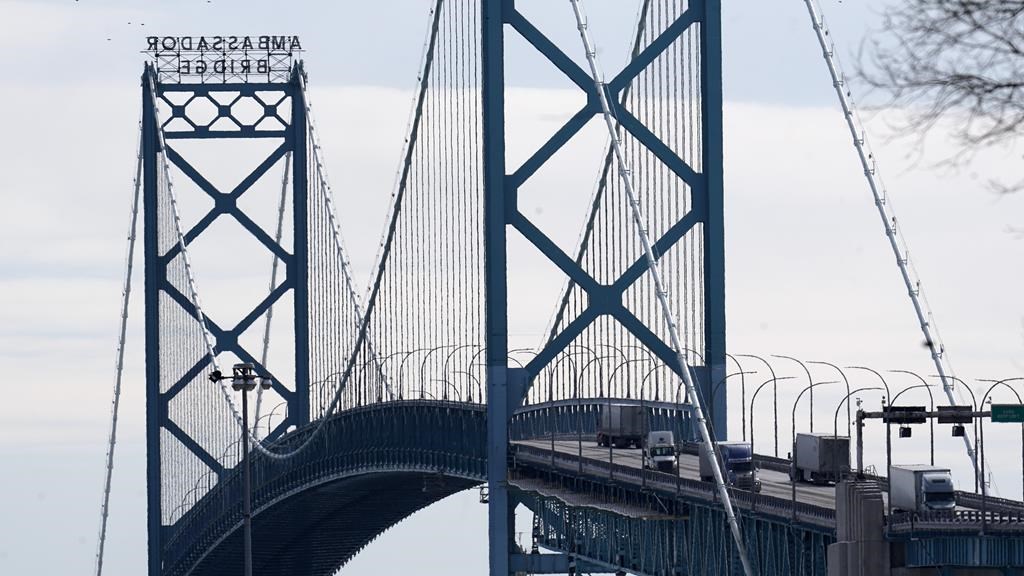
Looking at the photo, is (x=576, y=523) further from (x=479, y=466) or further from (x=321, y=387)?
(x=321, y=387)

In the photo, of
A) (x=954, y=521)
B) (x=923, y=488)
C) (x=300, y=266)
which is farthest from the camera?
(x=300, y=266)

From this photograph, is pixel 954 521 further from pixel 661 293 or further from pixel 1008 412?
pixel 661 293

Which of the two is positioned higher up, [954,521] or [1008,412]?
[1008,412]

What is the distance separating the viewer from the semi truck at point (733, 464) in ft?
163

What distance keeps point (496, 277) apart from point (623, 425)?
4.76 m

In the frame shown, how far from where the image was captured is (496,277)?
64.0 m

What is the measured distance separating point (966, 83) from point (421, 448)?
53.4 metres

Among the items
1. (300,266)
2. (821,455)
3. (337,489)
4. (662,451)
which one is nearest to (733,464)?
(821,455)

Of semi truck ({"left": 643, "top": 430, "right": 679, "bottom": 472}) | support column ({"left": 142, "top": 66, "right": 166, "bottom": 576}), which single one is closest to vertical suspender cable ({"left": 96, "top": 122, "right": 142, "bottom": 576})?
support column ({"left": 142, "top": 66, "right": 166, "bottom": 576})

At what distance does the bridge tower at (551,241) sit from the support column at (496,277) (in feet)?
0.08

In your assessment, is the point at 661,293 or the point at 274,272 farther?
the point at 274,272

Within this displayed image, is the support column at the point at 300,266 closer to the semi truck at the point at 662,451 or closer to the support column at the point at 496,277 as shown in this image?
the support column at the point at 496,277

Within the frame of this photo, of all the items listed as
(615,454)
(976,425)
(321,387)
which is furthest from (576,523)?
(321,387)

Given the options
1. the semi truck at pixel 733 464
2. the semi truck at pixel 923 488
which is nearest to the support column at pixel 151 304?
the semi truck at pixel 733 464
